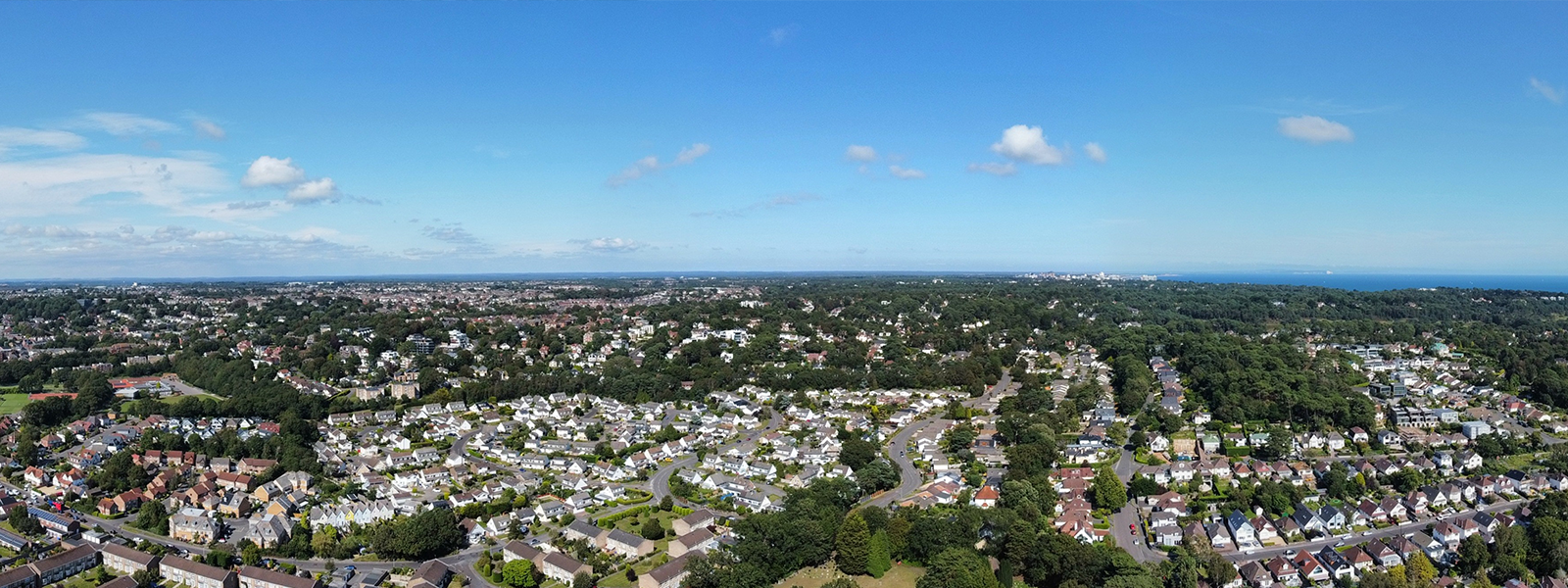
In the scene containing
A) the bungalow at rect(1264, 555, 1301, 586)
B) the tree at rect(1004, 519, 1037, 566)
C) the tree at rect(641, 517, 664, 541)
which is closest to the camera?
the bungalow at rect(1264, 555, 1301, 586)

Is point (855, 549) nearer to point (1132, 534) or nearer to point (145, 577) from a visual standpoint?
point (1132, 534)

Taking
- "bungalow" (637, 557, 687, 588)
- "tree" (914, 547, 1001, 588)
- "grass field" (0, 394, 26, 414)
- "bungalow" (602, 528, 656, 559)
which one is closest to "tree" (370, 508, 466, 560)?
"bungalow" (602, 528, 656, 559)

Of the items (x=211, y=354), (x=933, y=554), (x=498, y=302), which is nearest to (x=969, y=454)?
(x=933, y=554)

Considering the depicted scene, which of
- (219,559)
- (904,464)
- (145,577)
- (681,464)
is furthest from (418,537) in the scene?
(904,464)

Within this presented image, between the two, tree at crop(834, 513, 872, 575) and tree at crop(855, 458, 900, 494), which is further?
tree at crop(855, 458, 900, 494)

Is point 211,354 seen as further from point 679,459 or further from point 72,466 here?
point 679,459

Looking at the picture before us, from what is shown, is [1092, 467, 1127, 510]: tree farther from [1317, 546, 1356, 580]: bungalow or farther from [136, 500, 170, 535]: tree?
[136, 500, 170, 535]: tree
